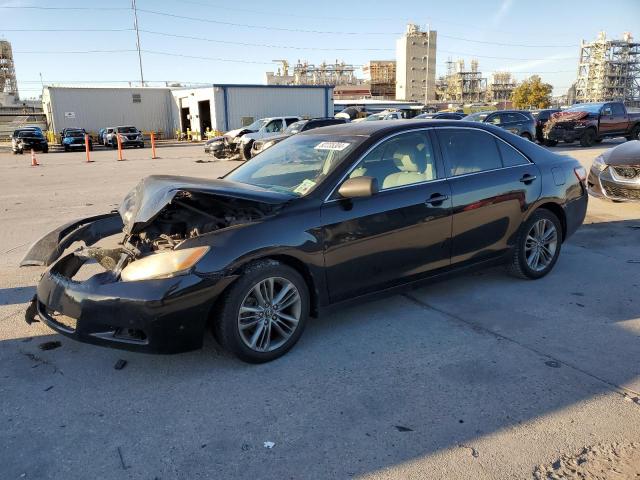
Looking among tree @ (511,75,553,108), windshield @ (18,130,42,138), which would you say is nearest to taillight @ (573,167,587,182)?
windshield @ (18,130,42,138)

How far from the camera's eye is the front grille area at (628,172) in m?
7.96

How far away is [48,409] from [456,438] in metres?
2.31

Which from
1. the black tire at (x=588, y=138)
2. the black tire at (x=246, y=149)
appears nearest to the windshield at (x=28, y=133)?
the black tire at (x=246, y=149)

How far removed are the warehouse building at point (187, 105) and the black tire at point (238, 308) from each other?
128 feet

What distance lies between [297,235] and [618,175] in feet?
22.5

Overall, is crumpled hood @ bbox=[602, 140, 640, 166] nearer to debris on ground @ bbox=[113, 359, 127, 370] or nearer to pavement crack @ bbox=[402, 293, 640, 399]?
pavement crack @ bbox=[402, 293, 640, 399]

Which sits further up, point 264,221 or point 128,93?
point 128,93

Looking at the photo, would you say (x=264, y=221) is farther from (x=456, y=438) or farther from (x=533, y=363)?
(x=533, y=363)

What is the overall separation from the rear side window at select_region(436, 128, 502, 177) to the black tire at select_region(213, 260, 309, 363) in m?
1.86

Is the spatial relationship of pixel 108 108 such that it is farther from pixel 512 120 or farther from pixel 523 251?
pixel 523 251

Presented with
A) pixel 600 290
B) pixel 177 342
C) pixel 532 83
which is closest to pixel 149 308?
pixel 177 342

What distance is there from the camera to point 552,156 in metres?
5.26

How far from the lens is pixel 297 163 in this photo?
4.34 metres

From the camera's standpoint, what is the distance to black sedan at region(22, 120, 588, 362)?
10.5 ft
